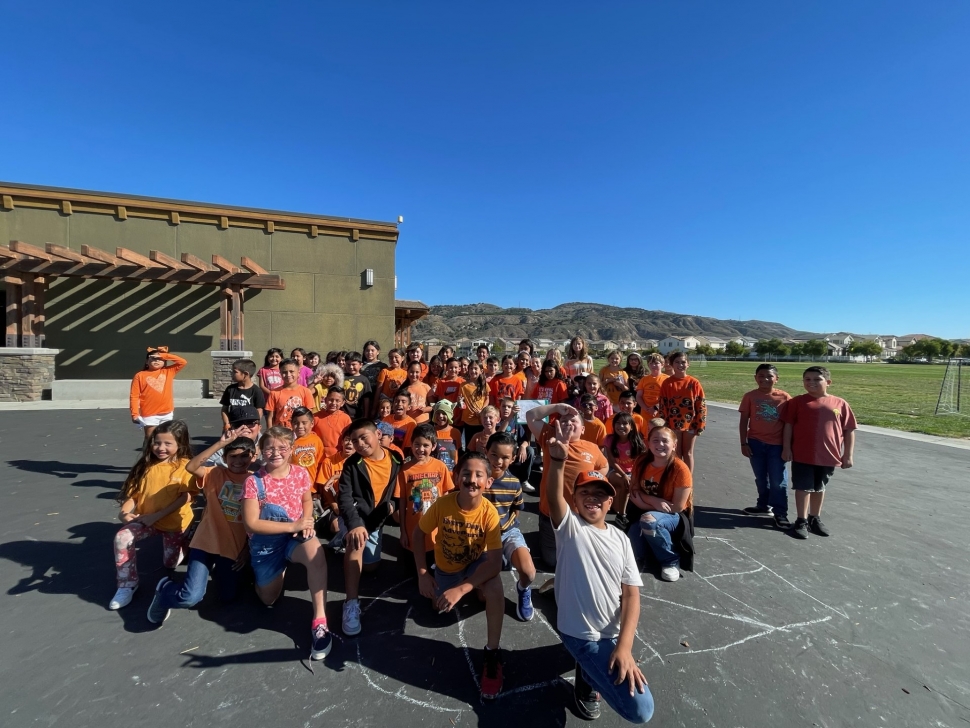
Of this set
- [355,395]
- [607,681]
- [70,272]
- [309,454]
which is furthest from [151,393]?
[70,272]

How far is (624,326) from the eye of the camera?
190625mm

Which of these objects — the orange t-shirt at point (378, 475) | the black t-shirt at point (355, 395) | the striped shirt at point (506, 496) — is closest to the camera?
the striped shirt at point (506, 496)

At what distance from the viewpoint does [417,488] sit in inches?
128

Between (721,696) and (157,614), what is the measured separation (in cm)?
325

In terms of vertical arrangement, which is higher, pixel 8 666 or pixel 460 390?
pixel 460 390

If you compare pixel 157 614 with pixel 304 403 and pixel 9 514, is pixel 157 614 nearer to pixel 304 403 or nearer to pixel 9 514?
pixel 304 403

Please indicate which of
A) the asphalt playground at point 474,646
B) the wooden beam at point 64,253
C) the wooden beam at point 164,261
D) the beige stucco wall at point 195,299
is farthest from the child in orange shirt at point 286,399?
the beige stucco wall at point 195,299

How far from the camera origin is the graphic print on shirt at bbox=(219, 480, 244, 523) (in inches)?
117

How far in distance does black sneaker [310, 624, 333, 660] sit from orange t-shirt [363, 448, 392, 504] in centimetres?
99

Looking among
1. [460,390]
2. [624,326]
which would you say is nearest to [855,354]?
[624,326]

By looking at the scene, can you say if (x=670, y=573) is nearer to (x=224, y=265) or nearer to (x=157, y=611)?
(x=157, y=611)

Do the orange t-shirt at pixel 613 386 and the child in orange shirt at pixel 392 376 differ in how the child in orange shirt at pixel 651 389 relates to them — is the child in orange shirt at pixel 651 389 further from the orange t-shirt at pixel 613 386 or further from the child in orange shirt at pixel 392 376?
the child in orange shirt at pixel 392 376

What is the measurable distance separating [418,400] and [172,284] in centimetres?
1390

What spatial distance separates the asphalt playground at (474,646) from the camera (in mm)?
2064
